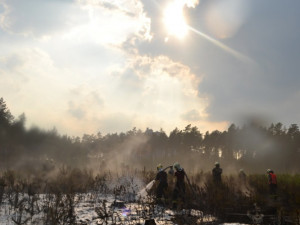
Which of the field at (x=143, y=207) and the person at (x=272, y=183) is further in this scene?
the person at (x=272, y=183)

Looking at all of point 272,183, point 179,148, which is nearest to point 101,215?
point 272,183

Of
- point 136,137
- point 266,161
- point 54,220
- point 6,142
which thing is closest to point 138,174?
point 54,220

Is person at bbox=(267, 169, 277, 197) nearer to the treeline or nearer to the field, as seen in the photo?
the field

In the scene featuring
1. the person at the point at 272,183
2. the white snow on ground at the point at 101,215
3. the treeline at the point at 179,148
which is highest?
the treeline at the point at 179,148

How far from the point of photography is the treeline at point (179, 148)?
2170 inches

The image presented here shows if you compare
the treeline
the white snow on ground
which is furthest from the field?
the treeline

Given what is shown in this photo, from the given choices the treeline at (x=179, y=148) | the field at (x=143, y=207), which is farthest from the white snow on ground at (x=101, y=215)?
the treeline at (x=179, y=148)

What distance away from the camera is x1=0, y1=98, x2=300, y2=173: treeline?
5512cm

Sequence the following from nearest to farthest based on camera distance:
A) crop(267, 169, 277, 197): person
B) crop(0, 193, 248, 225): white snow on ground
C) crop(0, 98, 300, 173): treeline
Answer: crop(0, 193, 248, 225): white snow on ground < crop(267, 169, 277, 197): person < crop(0, 98, 300, 173): treeline

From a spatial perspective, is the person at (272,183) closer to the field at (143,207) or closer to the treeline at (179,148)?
the field at (143,207)

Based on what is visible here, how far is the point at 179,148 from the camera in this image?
285 feet

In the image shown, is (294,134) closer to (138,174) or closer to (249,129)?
(249,129)

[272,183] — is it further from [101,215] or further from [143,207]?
[101,215]

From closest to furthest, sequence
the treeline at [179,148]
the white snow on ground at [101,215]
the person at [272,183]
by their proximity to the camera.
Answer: the white snow on ground at [101,215] < the person at [272,183] < the treeline at [179,148]
